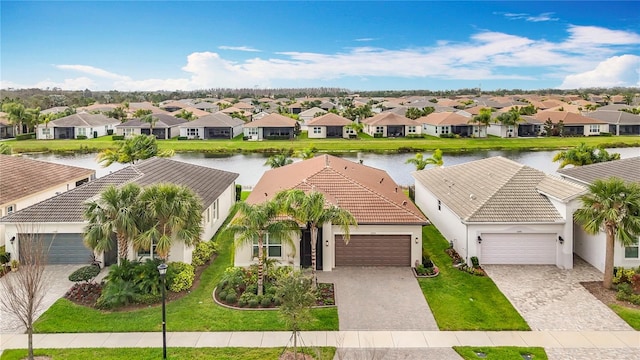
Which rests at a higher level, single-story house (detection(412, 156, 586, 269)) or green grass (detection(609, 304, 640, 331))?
single-story house (detection(412, 156, 586, 269))

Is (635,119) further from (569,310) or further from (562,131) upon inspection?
(569,310)

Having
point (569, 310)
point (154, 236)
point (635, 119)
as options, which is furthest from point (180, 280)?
point (635, 119)

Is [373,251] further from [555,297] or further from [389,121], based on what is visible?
[389,121]

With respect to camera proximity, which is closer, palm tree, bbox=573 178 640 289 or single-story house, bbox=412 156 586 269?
palm tree, bbox=573 178 640 289

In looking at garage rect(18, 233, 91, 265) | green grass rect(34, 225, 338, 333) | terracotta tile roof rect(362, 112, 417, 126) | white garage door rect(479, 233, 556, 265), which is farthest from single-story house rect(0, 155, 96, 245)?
terracotta tile roof rect(362, 112, 417, 126)

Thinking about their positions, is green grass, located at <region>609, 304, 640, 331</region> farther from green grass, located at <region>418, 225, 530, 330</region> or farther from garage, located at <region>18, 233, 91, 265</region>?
garage, located at <region>18, 233, 91, 265</region>

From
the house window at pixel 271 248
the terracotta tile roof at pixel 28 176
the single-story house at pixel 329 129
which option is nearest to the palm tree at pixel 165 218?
the house window at pixel 271 248

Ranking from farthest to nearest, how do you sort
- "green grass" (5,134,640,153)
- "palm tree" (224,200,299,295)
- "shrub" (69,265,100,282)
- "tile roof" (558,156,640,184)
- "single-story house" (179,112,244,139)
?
"single-story house" (179,112,244,139)
"green grass" (5,134,640,153)
"tile roof" (558,156,640,184)
"shrub" (69,265,100,282)
"palm tree" (224,200,299,295)

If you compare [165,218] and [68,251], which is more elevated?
[165,218]

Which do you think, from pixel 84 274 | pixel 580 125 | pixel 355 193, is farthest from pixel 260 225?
pixel 580 125
